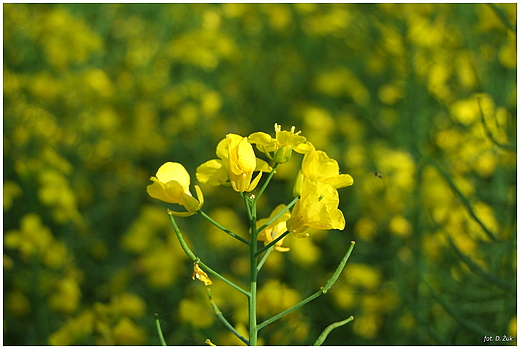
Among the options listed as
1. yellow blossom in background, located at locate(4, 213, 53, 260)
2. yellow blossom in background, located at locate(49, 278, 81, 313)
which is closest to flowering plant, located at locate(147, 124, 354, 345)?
yellow blossom in background, located at locate(49, 278, 81, 313)

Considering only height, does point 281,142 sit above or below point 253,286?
above

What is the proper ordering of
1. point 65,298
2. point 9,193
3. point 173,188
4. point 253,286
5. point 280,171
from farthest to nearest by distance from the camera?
point 280,171, point 9,193, point 65,298, point 173,188, point 253,286

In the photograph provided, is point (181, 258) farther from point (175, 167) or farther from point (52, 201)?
point (175, 167)

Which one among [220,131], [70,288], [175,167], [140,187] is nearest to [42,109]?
[140,187]

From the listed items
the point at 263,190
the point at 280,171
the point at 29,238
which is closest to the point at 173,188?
the point at 263,190

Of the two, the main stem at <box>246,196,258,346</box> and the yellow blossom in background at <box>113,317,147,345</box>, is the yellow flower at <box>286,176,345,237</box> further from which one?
the yellow blossom in background at <box>113,317,147,345</box>

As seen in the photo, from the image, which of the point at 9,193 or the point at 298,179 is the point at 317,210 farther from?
the point at 9,193

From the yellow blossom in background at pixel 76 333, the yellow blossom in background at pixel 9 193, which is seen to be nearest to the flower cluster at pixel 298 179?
the yellow blossom in background at pixel 76 333
